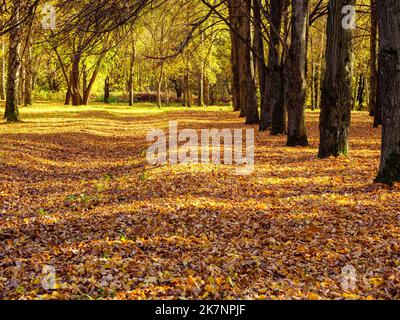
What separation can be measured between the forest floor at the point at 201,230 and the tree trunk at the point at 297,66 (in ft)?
6.35

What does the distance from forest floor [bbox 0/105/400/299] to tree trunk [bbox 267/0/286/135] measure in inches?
191

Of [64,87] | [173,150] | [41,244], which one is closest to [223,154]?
[173,150]

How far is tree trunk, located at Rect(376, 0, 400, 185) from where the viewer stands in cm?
796

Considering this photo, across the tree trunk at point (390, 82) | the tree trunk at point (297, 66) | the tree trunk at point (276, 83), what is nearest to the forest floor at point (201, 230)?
the tree trunk at point (390, 82)

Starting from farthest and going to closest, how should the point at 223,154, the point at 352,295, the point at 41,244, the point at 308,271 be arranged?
the point at 223,154
the point at 41,244
the point at 308,271
the point at 352,295

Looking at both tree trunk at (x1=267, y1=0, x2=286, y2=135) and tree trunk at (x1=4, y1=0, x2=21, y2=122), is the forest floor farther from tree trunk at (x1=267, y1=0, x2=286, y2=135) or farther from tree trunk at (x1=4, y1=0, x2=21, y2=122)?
tree trunk at (x1=4, y1=0, x2=21, y2=122)

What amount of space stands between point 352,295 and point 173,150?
9.58 m

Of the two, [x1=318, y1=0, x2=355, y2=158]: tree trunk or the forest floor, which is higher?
[x1=318, y1=0, x2=355, y2=158]: tree trunk

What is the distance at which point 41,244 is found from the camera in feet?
21.1

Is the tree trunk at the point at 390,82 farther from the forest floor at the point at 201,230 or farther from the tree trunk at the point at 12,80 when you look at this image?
the tree trunk at the point at 12,80

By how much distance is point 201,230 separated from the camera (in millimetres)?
6727

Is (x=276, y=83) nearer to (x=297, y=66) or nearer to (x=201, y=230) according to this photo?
(x=297, y=66)

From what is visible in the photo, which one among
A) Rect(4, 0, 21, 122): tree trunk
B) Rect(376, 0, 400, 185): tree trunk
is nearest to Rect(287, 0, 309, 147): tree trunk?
Rect(376, 0, 400, 185): tree trunk

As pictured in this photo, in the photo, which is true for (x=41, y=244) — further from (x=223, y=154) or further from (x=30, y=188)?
(x=223, y=154)
